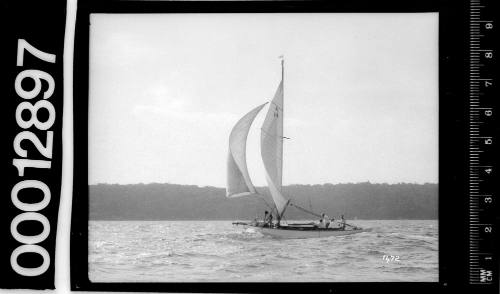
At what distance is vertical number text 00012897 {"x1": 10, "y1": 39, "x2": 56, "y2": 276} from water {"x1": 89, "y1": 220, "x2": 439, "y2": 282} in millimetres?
211

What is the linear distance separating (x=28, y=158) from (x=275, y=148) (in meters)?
1.01

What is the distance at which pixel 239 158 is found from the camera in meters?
2.74

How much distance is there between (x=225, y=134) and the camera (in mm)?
2729

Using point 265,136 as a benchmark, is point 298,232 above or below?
below

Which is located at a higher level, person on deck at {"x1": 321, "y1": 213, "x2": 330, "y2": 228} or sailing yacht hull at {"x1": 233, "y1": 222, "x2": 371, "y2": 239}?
person on deck at {"x1": 321, "y1": 213, "x2": 330, "y2": 228}

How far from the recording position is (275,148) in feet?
9.05
